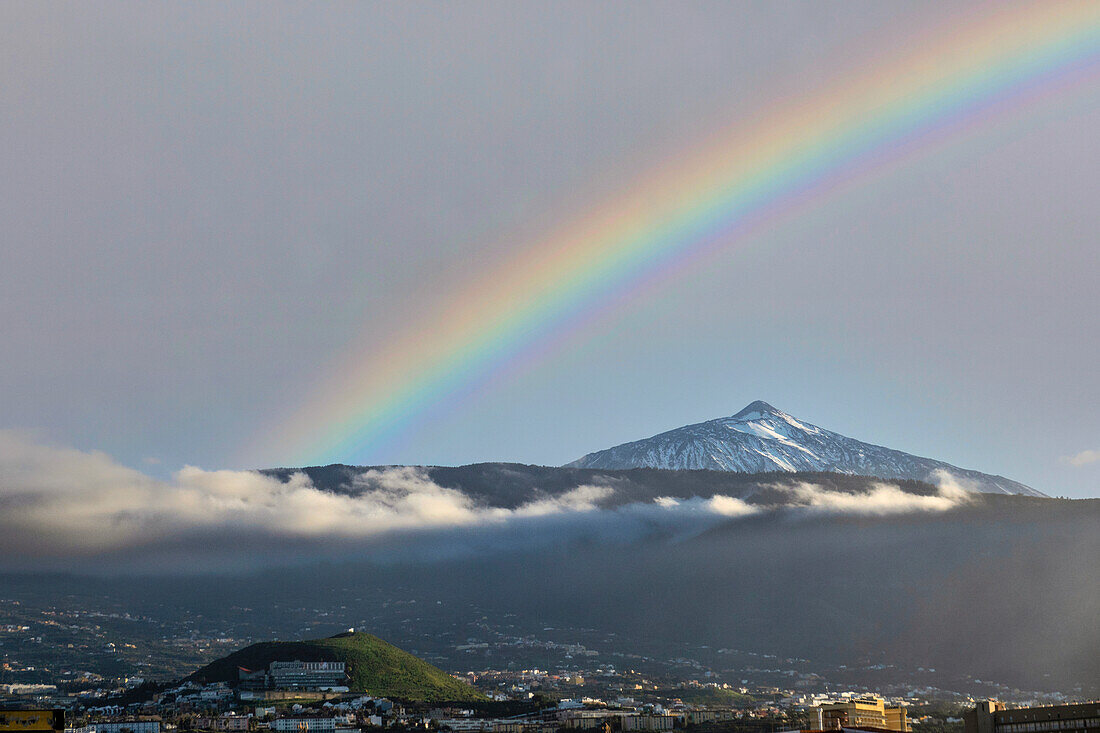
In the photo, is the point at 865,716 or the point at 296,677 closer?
the point at 865,716

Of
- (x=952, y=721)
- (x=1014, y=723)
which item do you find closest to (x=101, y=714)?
(x=952, y=721)

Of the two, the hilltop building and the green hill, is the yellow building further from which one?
the hilltop building

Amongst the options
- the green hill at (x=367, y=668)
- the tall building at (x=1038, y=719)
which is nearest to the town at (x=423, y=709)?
the green hill at (x=367, y=668)

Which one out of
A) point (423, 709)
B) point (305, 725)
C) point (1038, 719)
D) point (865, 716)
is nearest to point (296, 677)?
point (423, 709)

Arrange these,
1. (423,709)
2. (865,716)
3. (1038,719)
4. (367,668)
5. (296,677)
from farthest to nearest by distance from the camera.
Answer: (367,668)
(296,677)
(423,709)
(865,716)
(1038,719)

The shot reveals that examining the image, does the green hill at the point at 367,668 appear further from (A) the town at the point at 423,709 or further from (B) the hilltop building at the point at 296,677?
(A) the town at the point at 423,709

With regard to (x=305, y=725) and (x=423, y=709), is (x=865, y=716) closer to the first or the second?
(x=423, y=709)
